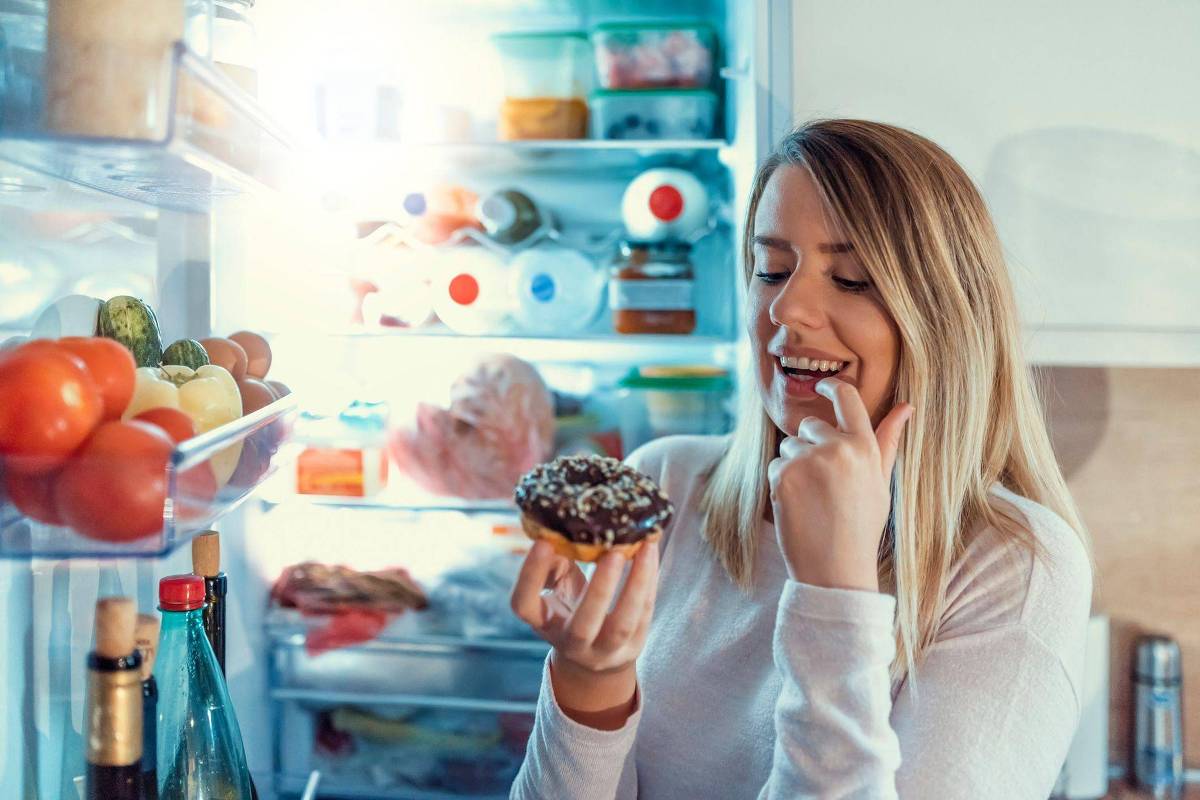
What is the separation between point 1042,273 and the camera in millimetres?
1507

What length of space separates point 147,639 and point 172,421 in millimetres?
328

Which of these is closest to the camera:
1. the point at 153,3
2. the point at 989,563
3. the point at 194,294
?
the point at 153,3

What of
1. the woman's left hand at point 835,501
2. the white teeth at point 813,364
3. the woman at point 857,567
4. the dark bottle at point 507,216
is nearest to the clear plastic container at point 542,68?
the dark bottle at point 507,216

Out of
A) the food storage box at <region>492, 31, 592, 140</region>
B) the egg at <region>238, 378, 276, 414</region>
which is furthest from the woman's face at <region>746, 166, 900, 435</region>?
the food storage box at <region>492, 31, 592, 140</region>

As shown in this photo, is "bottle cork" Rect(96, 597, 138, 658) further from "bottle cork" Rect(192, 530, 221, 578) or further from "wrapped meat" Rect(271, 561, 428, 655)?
"wrapped meat" Rect(271, 561, 428, 655)

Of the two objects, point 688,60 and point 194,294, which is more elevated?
point 688,60

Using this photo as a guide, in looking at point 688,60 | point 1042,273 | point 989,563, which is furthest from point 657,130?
point 989,563

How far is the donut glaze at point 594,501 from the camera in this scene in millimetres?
956

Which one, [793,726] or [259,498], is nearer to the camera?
[793,726]

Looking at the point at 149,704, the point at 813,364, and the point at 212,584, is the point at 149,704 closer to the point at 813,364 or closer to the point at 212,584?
the point at 212,584

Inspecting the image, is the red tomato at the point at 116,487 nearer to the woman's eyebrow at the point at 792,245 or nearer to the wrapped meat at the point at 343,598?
the woman's eyebrow at the point at 792,245

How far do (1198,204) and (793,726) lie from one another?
1.02 meters

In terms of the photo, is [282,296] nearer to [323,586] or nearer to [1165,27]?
[323,586]

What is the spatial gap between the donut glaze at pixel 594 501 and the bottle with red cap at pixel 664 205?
0.78 metres
